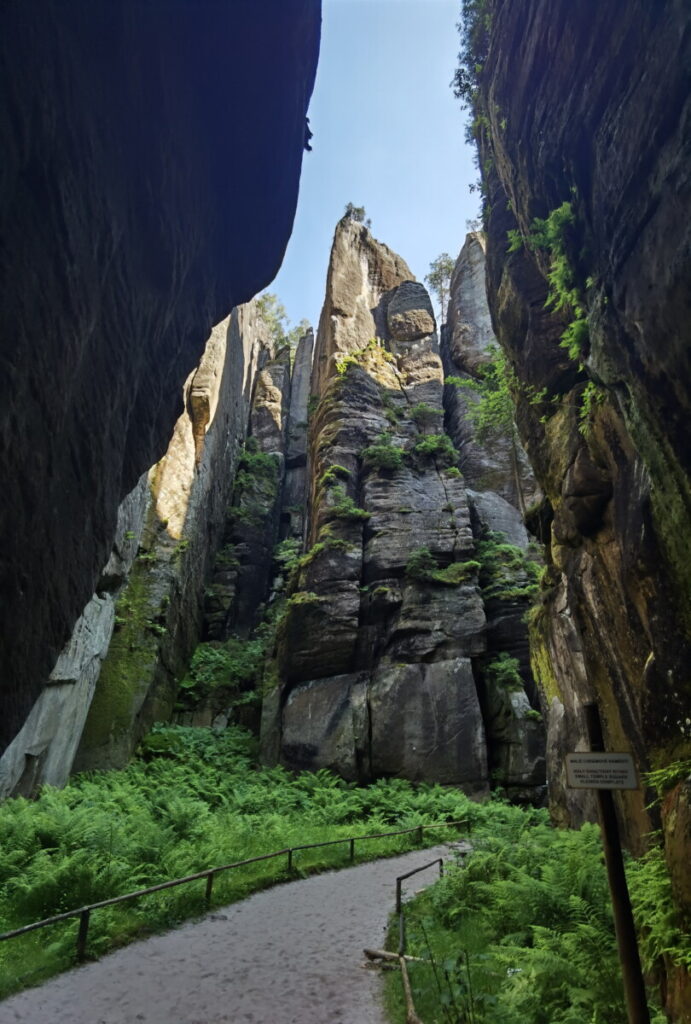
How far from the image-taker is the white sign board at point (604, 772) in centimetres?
330

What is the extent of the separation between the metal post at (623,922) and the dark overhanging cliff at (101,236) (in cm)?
446

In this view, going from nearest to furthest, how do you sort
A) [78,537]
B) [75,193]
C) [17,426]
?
1. [17,426]
2. [75,193]
3. [78,537]

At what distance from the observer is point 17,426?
13.1 feet

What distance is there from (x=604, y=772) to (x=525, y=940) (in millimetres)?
4728

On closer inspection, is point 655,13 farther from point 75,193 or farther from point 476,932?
point 476,932

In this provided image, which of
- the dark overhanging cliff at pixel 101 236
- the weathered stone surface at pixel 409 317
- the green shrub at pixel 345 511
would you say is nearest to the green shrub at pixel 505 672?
the green shrub at pixel 345 511

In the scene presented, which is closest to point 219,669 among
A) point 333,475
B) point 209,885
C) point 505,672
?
point 333,475

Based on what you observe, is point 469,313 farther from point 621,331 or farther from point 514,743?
point 621,331

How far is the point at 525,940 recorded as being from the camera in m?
6.49

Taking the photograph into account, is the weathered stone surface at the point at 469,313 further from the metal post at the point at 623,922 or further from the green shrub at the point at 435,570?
the metal post at the point at 623,922

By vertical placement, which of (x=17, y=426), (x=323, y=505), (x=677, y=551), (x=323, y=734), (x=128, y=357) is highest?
(x=323, y=505)

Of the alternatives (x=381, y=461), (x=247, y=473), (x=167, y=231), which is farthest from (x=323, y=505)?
(x=167, y=231)

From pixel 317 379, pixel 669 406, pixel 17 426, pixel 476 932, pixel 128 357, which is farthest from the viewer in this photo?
pixel 317 379

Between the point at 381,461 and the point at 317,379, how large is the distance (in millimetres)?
10662
